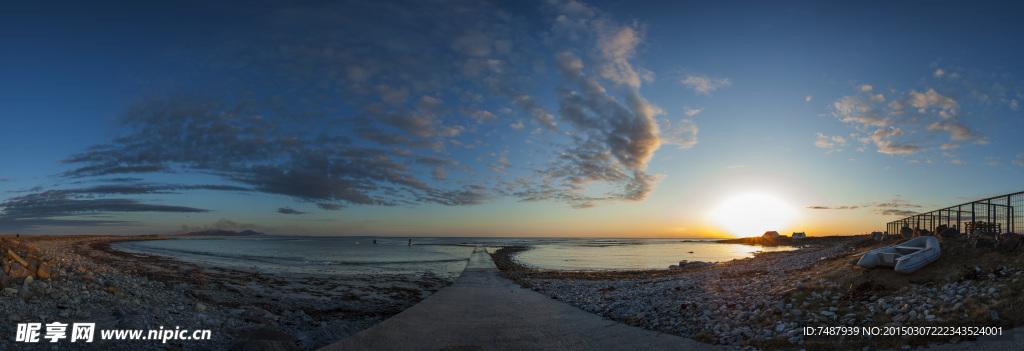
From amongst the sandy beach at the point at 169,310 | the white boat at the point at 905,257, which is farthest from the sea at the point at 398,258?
the white boat at the point at 905,257

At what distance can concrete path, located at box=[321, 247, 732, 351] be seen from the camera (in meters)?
9.95

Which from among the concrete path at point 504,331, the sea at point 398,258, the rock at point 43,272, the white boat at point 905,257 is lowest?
the sea at point 398,258

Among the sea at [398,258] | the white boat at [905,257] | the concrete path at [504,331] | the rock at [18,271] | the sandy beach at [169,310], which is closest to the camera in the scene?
the sandy beach at [169,310]

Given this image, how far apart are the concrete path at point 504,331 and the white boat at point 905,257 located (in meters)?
5.84

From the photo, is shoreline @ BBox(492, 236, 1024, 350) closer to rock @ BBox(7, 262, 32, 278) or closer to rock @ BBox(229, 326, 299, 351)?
rock @ BBox(229, 326, 299, 351)

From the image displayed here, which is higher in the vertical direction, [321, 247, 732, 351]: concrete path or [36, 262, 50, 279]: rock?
[36, 262, 50, 279]: rock

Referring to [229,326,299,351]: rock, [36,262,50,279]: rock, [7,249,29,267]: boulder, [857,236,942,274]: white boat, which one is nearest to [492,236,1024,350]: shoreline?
[857,236,942,274]: white boat

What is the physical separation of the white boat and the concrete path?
19.1 ft

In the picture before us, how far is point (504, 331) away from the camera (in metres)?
11.6

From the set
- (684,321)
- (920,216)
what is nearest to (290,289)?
(684,321)

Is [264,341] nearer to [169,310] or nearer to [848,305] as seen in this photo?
[169,310]

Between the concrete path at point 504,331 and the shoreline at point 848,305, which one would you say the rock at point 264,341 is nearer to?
the concrete path at point 504,331

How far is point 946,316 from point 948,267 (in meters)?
3.58

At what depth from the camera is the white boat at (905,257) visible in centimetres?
1049
